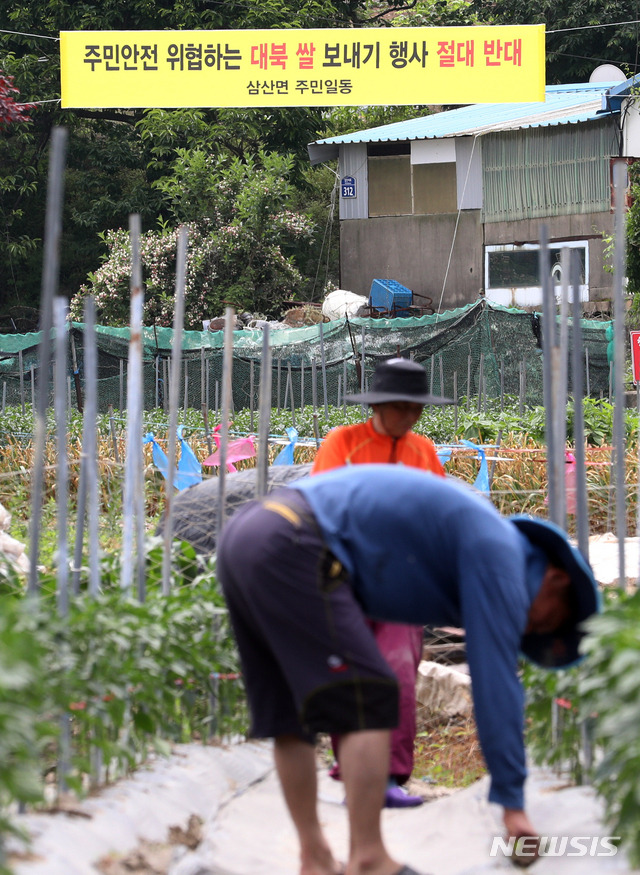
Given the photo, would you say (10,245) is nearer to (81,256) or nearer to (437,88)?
(81,256)

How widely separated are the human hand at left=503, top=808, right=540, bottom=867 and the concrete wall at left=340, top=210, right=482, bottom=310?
612 inches

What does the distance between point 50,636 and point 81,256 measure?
1936cm

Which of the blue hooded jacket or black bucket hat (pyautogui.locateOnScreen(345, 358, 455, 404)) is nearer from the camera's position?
the blue hooded jacket

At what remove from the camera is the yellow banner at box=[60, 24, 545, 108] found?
964 cm

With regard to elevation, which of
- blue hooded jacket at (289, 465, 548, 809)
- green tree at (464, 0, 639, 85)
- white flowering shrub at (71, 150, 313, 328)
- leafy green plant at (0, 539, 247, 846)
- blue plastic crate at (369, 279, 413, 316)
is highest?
green tree at (464, 0, 639, 85)

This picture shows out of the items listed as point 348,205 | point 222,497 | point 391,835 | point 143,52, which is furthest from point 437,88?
point 348,205

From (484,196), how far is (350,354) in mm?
5932

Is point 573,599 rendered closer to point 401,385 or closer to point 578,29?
point 401,385

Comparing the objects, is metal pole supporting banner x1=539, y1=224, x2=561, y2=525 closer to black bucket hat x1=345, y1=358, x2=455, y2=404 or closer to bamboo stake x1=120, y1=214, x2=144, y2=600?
black bucket hat x1=345, y1=358, x2=455, y2=404

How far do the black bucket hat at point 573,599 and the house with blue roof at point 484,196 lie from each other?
1412cm

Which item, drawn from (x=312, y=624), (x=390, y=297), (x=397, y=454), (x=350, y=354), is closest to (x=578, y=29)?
(x=390, y=297)

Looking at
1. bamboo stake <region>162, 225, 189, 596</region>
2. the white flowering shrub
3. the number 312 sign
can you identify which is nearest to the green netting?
the white flowering shrub

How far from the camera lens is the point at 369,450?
3406 mm

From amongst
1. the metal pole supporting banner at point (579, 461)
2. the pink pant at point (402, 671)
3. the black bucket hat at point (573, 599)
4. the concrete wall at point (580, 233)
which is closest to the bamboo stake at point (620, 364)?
the metal pole supporting banner at point (579, 461)
